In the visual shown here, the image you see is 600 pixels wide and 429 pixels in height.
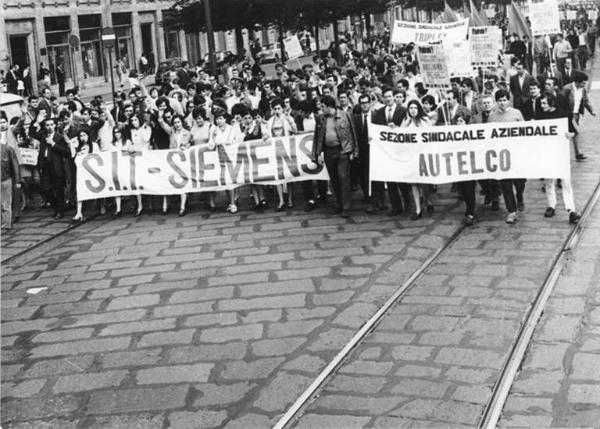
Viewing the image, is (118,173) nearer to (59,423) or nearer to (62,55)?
(59,423)

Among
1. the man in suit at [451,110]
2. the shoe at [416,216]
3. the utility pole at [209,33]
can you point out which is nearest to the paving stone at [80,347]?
the shoe at [416,216]

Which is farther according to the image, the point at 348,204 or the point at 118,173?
the point at 118,173

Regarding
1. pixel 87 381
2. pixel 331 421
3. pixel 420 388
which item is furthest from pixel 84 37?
pixel 331 421

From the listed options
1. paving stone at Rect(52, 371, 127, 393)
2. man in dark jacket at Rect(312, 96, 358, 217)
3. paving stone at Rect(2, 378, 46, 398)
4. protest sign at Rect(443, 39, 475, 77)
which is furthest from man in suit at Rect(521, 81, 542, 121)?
paving stone at Rect(2, 378, 46, 398)

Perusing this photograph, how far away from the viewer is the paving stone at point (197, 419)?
6258 millimetres

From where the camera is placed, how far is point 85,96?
3725cm

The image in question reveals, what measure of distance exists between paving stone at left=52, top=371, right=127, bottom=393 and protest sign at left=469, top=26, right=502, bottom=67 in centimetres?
1084

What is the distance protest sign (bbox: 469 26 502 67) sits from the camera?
→ 16109 millimetres

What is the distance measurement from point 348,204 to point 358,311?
448cm

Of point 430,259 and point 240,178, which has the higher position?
point 240,178

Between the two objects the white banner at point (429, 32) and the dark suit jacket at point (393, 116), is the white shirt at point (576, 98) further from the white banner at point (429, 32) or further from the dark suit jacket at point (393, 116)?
the dark suit jacket at point (393, 116)

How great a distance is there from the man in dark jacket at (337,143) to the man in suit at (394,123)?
1.38ft

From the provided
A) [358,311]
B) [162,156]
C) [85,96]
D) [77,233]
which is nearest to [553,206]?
[358,311]

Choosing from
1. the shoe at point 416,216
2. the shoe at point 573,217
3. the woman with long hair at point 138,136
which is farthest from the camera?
the woman with long hair at point 138,136
